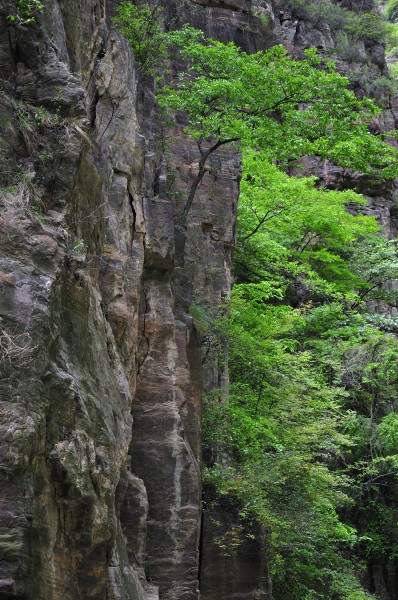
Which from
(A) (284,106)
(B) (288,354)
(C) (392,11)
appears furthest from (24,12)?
(C) (392,11)

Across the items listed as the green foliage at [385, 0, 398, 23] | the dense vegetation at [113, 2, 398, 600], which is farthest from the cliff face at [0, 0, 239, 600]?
the green foliage at [385, 0, 398, 23]

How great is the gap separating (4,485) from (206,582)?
27.0 ft

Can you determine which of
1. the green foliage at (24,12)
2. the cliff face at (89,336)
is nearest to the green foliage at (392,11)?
the cliff face at (89,336)

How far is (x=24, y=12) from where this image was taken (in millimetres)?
8727

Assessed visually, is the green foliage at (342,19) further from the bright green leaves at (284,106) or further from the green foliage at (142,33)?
the bright green leaves at (284,106)

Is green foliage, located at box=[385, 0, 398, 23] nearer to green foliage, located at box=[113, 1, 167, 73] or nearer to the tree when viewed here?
green foliage, located at box=[113, 1, 167, 73]

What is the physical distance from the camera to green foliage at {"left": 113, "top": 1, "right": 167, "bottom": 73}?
56.0 ft

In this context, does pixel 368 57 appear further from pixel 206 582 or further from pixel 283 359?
pixel 206 582

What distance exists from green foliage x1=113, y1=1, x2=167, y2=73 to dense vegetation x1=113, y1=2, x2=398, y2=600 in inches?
2.2

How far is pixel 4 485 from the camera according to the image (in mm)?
5855

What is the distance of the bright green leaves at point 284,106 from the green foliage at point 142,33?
Answer: 2.54ft

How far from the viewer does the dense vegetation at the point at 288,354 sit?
1547cm

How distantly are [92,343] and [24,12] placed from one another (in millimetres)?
4046

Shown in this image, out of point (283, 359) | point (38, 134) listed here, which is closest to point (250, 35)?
point (283, 359)
